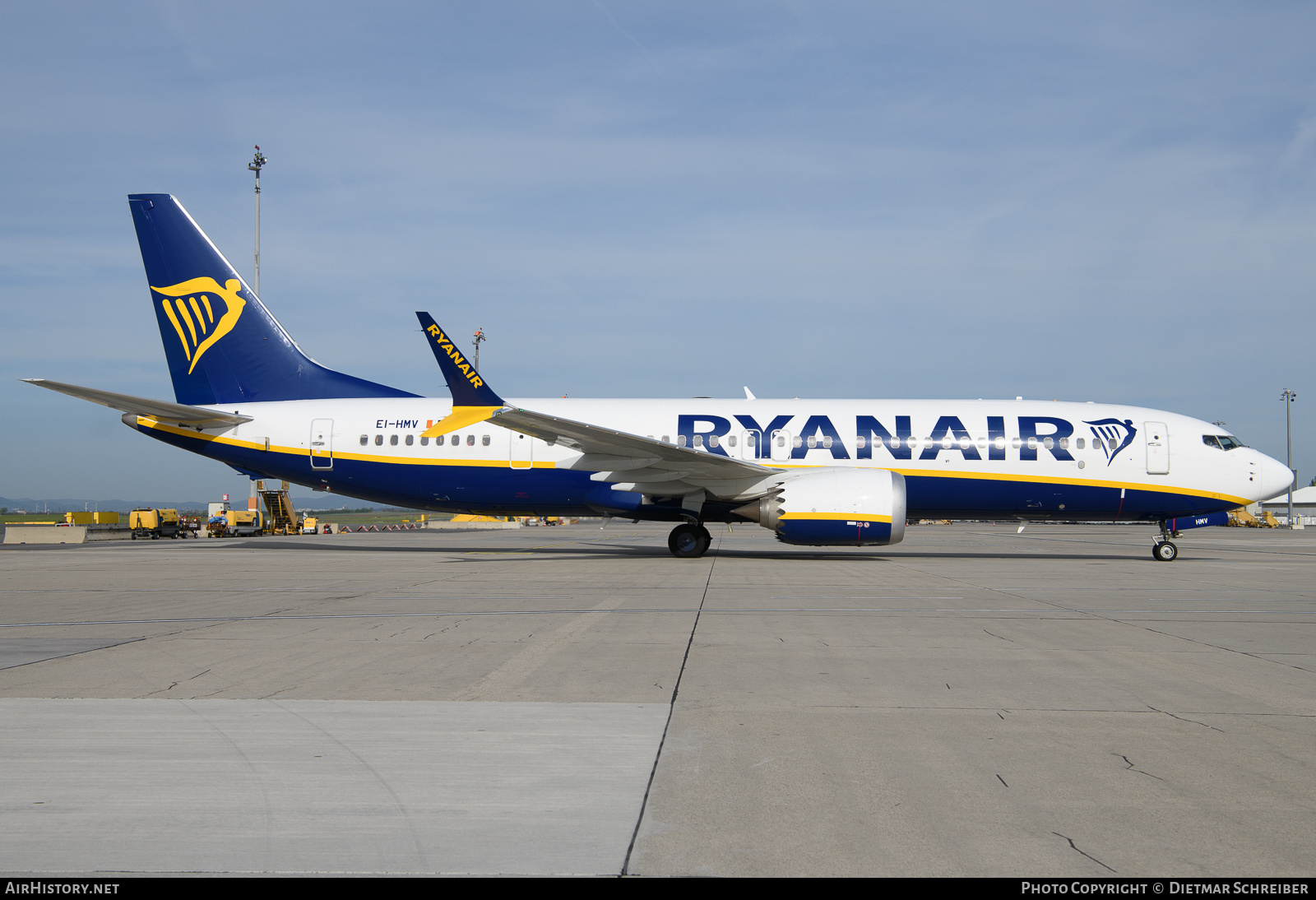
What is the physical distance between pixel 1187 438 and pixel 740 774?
20.8m

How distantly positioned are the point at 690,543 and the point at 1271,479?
45.8 ft

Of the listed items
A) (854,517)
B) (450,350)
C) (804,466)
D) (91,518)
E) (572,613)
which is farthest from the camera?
(91,518)

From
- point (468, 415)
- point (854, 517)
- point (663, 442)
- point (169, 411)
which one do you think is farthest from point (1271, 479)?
point (169, 411)

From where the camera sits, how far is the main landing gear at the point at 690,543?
19672mm

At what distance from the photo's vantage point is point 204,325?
22.4 meters

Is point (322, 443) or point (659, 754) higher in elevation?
point (322, 443)

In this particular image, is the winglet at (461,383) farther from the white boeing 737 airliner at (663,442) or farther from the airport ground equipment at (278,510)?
the airport ground equipment at (278,510)

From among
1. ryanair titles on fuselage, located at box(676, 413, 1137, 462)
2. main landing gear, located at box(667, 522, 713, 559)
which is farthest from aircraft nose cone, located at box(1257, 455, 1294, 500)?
main landing gear, located at box(667, 522, 713, 559)

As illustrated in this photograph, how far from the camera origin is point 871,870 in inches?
120

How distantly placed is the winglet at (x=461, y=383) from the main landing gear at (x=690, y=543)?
4943 millimetres

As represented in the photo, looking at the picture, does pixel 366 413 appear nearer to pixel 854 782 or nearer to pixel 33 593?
pixel 33 593

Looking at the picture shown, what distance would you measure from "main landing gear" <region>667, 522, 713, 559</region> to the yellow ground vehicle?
90.2 ft

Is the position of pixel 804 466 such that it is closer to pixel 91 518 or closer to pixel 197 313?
pixel 197 313
